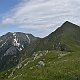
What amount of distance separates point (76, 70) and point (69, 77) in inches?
149

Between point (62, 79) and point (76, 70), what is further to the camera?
point (76, 70)

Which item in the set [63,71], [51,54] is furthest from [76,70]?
[51,54]

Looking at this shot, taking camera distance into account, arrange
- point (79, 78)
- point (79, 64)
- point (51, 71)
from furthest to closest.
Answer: point (79, 64) → point (51, 71) → point (79, 78)

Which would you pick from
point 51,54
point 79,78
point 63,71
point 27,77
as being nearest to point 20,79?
point 27,77

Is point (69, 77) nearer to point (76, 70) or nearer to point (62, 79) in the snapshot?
point (62, 79)

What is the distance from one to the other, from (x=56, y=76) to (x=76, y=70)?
3911 mm

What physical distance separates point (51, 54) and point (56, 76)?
85661 mm

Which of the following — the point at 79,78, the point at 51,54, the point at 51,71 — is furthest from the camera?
the point at 51,54

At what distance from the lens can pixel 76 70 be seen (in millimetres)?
36531

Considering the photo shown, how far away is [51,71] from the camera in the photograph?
3731cm

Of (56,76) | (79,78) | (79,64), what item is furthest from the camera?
(79,64)

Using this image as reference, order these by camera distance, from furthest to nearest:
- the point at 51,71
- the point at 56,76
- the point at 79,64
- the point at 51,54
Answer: the point at 51,54 < the point at 79,64 < the point at 51,71 < the point at 56,76

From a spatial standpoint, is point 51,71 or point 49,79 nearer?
point 49,79

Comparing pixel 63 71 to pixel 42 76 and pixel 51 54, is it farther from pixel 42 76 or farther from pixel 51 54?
pixel 51 54
